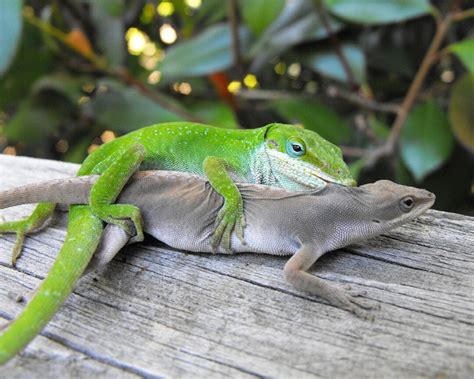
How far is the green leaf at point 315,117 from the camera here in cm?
304

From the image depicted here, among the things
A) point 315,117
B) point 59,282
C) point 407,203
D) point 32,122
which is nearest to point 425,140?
point 315,117

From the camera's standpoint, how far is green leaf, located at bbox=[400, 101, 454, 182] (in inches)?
107

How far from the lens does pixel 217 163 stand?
162 centimetres

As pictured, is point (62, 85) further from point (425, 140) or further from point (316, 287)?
point (316, 287)

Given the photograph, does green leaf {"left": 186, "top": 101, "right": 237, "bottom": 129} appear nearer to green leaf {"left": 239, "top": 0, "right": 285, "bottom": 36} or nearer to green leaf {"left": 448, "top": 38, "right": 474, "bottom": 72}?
green leaf {"left": 239, "top": 0, "right": 285, "bottom": 36}

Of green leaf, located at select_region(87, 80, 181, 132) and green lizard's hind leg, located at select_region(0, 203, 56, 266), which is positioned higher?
green lizard's hind leg, located at select_region(0, 203, 56, 266)

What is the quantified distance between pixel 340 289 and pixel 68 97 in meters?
2.61

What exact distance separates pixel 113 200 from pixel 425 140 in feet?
6.38

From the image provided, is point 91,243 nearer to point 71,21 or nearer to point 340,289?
point 340,289

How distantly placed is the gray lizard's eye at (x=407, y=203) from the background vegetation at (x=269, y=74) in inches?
53.2

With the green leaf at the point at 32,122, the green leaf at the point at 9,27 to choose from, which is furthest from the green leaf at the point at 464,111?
the green leaf at the point at 32,122

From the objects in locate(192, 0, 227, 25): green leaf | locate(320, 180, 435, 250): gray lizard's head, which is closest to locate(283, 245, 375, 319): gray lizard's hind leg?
locate(320, 180, 435, 250): gray lizard's head

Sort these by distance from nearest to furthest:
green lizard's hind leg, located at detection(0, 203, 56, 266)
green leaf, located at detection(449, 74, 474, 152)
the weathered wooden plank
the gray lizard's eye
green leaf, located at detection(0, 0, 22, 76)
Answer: the weathered wooden plank, the gray lizard's eye, green lizard's hind leg, located at detection(0, 203, 56, 266), green leaf, located at detection(0, 0, 22, 76), green leaf, located at detection(449, 74, 474, 152)

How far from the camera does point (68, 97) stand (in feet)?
10.9
